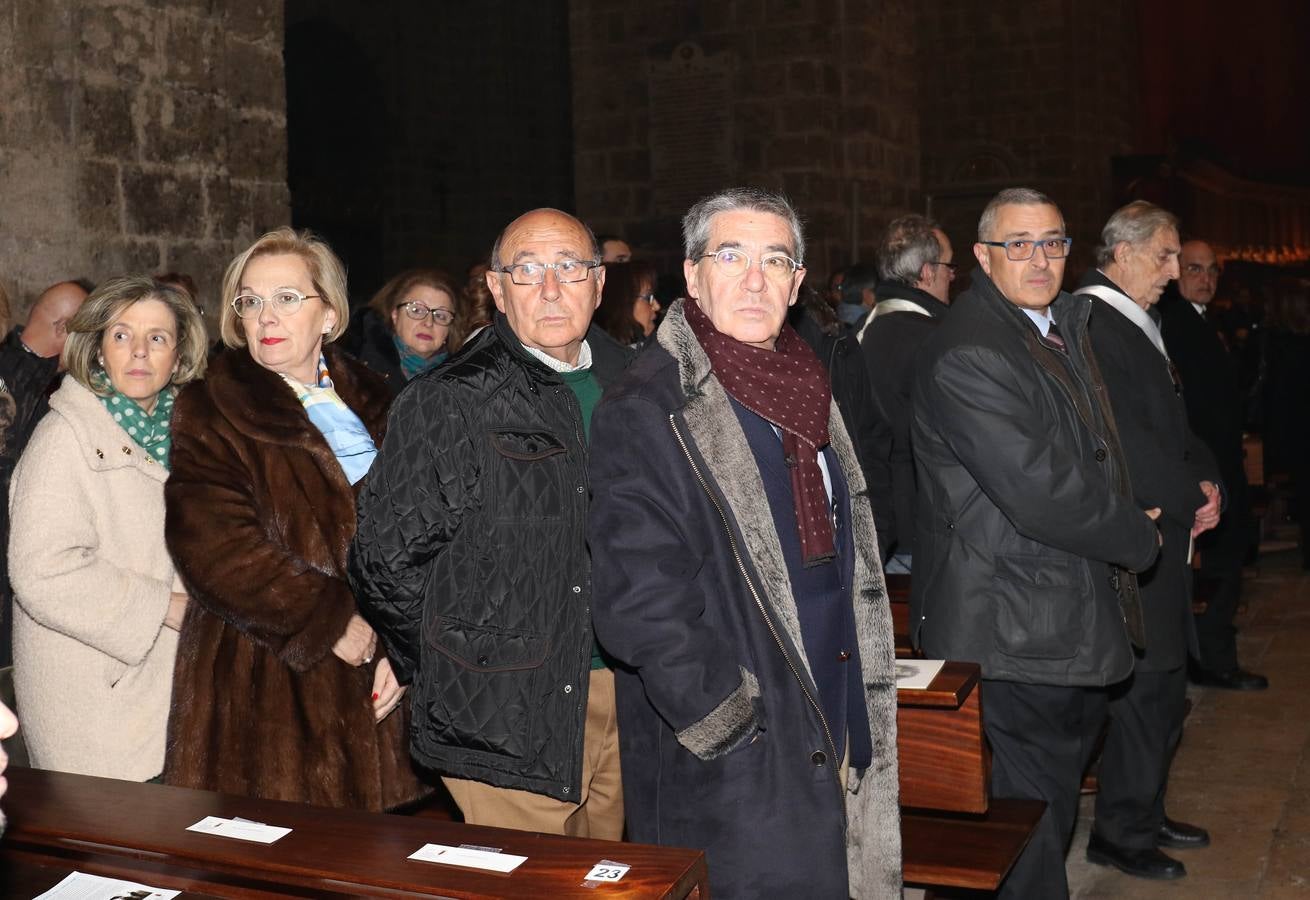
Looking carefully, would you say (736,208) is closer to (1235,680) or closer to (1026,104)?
(1235,680)

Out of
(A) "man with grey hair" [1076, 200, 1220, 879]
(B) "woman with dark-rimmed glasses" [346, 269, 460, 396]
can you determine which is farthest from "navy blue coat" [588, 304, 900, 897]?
(B) "woman with dark-rimmed glasses" [346, 269, 460, 396]

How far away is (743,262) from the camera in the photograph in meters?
2.38

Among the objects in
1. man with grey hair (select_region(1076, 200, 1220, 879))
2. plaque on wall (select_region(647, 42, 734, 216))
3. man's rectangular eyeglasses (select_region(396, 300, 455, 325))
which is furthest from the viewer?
plaque on wall (select_region(647, 42, 734, 216))

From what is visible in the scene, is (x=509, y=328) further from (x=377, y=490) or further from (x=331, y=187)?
(x=331, y=187)

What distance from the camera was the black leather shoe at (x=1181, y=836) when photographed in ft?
13.4

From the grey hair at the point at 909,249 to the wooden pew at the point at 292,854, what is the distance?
3.37 m

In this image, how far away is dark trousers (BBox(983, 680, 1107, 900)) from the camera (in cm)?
325

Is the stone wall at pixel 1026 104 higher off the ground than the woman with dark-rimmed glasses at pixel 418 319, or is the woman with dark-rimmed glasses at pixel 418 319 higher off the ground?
the stone wall at pixel 1026 104

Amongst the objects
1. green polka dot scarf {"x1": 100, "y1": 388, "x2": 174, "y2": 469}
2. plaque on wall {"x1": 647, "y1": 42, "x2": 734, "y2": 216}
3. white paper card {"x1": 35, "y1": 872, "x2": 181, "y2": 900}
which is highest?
plaque on wall {"x1": 647, "y1": 42, "x2": 734, "y2": 216}

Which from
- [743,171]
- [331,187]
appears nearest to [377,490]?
[743,171]

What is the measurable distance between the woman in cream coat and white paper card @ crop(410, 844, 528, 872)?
112 centimetres

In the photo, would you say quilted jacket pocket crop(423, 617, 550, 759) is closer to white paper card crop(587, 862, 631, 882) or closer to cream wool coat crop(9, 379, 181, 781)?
white paper card crop(587, 862, 631, 882)

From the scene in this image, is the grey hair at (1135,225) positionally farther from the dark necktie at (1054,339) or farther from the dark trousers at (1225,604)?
the dark trousers at (1225,604)

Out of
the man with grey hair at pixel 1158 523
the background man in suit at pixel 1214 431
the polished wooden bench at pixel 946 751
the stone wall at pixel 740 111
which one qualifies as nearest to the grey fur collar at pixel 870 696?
the polished wooden bench at pixel 946 751
